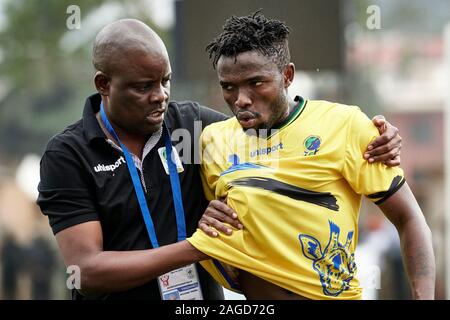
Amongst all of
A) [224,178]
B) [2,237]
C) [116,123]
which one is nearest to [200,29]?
[116,123]

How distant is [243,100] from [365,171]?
22.4 inches

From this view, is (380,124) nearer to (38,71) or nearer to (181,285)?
(181,285)

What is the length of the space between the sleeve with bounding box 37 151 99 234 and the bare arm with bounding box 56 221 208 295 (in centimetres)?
4

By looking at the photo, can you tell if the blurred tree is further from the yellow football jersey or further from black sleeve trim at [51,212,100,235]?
the yellow football jersey

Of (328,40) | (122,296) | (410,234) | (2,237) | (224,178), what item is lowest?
(2,237)

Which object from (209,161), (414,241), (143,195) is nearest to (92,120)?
(143,195)

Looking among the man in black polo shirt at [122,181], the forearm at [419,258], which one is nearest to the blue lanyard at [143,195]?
the man in black polo shirt at [122,181]

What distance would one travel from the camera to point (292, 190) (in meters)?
3.61

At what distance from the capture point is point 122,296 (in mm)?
3963

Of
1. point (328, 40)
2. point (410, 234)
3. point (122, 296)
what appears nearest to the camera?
point (410, 234)

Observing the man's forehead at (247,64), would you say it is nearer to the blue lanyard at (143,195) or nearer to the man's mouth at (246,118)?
the man's mouth at (246,118)

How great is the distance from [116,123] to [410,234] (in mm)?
1415

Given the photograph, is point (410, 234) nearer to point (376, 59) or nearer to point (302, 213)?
point (302, 213)

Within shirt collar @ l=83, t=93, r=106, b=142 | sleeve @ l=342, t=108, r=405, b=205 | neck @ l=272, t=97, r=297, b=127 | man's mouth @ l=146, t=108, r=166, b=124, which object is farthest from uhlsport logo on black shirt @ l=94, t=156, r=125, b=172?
sleeve @ l=342, t=108, r=405, b=205
